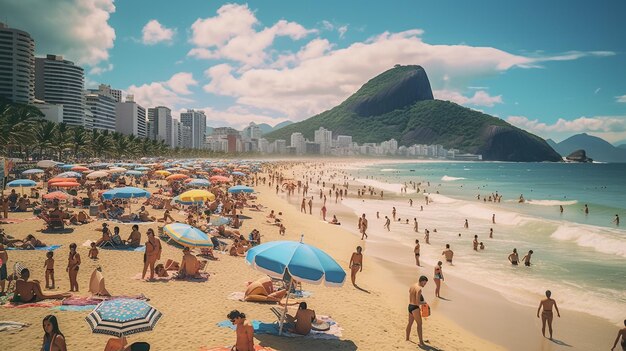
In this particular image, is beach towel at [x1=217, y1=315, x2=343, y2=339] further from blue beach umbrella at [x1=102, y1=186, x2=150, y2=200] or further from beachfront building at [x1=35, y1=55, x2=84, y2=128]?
beachfront building at [x1=35, y1=55, x2=84, y2=128]

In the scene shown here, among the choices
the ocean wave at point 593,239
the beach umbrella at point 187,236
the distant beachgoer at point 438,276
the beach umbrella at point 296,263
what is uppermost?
the beach umbrella at point 296,263

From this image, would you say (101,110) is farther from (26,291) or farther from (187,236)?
(26,291)

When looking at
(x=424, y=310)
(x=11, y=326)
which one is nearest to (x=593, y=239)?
(x=424, y=310)

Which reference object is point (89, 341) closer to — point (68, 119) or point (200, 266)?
point (200, 266)

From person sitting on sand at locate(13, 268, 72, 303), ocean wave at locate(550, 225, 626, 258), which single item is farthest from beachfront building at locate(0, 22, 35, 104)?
ocean wave at locate(550, 225, 626, 258)

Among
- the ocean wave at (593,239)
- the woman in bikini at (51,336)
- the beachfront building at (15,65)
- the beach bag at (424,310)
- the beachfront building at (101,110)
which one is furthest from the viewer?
the beachfront building at (101,110)

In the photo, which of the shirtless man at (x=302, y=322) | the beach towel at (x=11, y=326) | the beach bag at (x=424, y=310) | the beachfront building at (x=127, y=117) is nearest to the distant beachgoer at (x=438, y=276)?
the beach bag at (x=424, y=310)

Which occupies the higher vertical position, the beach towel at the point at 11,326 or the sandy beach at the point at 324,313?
the beach towel at the point at 11,326

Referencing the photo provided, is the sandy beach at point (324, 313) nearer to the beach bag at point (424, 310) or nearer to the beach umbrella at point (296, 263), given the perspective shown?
the beach bag at point (424, 310)
